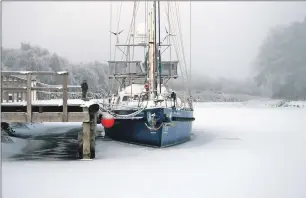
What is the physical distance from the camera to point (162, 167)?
7.07 metres

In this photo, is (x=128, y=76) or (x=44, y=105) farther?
(x=128, y=76)

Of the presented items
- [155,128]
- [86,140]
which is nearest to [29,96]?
[86,140]

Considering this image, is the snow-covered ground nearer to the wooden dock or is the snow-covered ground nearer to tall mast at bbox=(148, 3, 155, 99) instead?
the wooden dock

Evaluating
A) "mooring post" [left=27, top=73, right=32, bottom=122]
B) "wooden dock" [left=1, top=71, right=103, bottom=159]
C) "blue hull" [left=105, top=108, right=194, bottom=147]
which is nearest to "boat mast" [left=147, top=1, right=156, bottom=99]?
"blue hull" [left=105, top=108, right=194, bottom=147]

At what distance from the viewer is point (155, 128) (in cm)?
977

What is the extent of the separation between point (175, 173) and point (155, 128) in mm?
3315

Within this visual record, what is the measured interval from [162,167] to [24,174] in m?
2.33

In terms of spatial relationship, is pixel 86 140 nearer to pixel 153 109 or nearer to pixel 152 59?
pixel 153 109

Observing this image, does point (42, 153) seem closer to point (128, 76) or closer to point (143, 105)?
point (143, 105)

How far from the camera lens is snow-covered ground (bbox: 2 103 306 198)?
5.21 meters

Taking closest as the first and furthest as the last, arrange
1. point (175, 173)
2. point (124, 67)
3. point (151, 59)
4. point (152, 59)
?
point (175, 173) → point (152, 59) → point (151, 59) → point (124, 67)

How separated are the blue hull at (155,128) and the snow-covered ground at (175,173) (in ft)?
1.10

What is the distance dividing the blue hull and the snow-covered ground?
0.33 meters

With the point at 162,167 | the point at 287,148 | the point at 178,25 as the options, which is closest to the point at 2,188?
the point at 162,167
